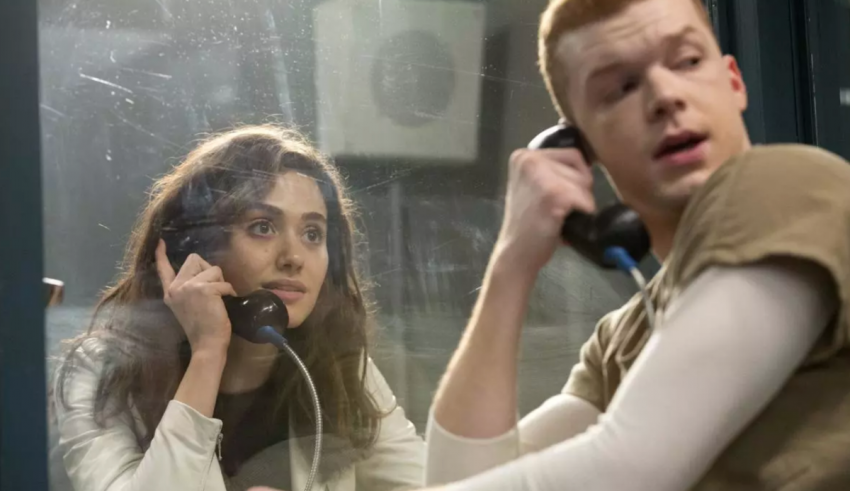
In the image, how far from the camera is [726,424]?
1.84ft

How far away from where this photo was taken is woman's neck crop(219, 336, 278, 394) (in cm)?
96

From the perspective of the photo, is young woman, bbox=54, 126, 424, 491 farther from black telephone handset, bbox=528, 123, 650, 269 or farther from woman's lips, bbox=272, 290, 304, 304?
black telephone handset, bbox=528, 123, 650, 269

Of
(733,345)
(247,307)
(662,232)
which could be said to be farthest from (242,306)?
(733,345)

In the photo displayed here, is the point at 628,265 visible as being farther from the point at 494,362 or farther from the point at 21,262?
the point at 21,262

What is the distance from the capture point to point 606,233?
2.43ft

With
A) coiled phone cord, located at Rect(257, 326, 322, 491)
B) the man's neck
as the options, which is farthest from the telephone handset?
the man's neck

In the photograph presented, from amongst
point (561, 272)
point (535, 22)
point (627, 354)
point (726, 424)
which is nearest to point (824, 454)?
point (726, 424)

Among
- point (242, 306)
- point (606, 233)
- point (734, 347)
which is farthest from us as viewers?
point (242, 306)

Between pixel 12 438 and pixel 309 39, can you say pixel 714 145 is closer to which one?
pixel 309 39

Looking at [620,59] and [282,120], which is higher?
[620,59]

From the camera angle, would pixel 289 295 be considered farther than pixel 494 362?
Yes

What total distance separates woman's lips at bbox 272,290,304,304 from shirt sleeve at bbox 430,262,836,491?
49cm


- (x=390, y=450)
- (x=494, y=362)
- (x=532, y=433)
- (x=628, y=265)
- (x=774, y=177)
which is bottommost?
Result: (x=390, y=450)

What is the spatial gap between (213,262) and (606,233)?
1.53 feet
